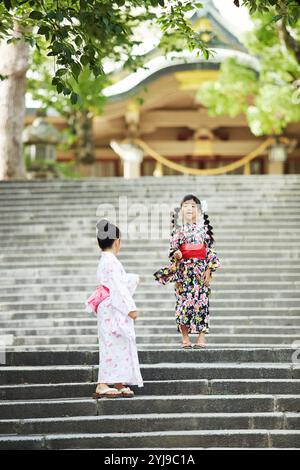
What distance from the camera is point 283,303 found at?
1056cm

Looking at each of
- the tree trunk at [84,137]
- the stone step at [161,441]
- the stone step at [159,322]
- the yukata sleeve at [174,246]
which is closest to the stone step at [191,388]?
the stone step at [161,441]

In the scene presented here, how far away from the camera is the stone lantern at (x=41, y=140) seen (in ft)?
59.2

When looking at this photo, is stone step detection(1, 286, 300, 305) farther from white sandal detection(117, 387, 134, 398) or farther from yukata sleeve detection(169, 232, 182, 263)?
white sandal detection(117, 387, 134, 398)

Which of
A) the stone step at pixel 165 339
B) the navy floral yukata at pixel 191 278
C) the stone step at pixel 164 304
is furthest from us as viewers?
the stone step at pixel 164 304

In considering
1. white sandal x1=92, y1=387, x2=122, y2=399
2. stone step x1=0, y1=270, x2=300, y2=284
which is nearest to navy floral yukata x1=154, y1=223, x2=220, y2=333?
white sandal x1=92, y1=387, x2=122, y2=399

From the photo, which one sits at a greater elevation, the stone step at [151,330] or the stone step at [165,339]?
the stone step at [151,330]

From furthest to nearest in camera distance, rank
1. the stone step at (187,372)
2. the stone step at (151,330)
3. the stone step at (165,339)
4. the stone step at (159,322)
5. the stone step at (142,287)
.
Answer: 1. the stone step at (142,287)
2. the stone step at (159,322)
3. the stone step at (151,330)
4. the stone step at (165,339)
5. the stone step at (187,372)

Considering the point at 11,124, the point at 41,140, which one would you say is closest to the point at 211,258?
the point at 11,124

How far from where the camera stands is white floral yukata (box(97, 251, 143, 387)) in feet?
23.2

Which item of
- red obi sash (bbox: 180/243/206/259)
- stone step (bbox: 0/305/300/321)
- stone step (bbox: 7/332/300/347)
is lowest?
stone step (bbox: 7/332/300/347)

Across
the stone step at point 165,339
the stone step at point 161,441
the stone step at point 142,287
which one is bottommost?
the stone step at point 161,441

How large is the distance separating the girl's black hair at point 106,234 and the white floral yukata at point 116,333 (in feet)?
0.35

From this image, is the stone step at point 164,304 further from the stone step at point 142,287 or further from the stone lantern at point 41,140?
the stone lantern at point 41,140

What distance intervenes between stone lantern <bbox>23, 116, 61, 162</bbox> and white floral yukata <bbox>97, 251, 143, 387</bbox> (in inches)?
440
